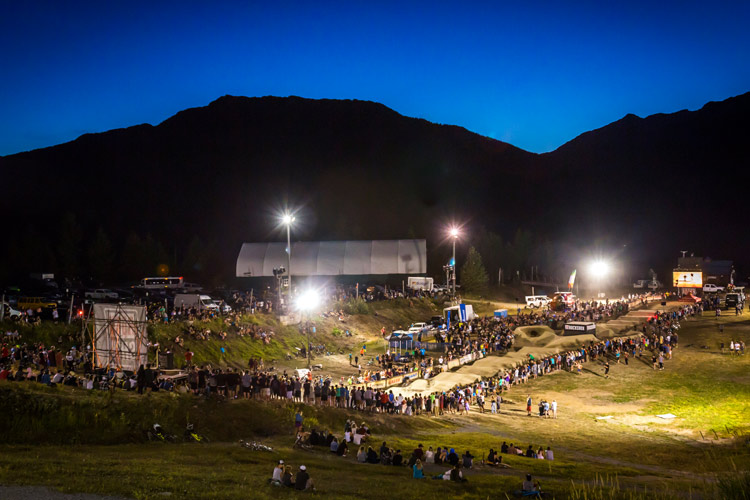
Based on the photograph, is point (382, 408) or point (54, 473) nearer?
point (54, 473)

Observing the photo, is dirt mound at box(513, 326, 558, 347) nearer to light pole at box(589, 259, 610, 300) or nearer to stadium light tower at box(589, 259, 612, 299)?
light pole at box(589, 259, 610, 300)

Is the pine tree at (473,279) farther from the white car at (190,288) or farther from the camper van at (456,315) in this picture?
the white car at (190,288)

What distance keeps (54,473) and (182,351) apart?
78.6 ft

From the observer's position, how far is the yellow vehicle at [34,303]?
42628 mm

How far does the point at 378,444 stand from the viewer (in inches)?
885

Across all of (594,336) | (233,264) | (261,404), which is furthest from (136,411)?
(233,264)

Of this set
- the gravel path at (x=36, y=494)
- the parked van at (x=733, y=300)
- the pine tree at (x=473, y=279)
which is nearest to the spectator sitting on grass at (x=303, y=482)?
the gravel path at (x=36, y=494)

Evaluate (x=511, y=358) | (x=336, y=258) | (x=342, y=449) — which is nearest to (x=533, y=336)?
(x=511, y=358)

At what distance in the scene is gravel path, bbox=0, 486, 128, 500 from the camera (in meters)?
12.6

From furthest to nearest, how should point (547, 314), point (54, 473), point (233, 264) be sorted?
point (233, 264)
point (547, 314)
point (54, 473)

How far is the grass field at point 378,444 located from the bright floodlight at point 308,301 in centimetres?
2376

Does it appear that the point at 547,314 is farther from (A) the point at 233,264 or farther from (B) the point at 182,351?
(A) the point at 233,264

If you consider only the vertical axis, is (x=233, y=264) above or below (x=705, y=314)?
above

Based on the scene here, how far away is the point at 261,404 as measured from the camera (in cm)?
2434
